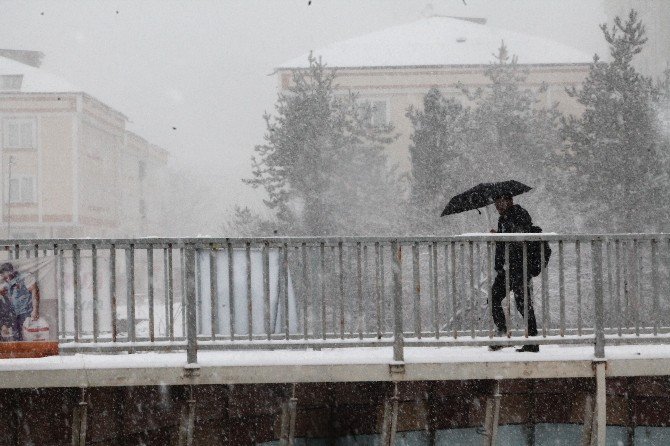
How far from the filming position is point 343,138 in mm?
49094

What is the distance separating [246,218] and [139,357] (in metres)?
37.4

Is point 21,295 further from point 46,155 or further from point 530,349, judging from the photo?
point 46,155

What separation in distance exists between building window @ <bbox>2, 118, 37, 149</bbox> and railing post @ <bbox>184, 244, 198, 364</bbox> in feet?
194

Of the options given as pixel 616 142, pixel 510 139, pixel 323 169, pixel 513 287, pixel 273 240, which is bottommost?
pixel 513 287

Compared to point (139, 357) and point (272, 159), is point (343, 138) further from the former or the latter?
point (139, 357)

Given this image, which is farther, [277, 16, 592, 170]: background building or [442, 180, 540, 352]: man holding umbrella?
[277, 16, 592, 170]: background building

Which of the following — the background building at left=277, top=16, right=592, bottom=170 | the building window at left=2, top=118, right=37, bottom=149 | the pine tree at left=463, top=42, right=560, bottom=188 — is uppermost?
the background building at left=277, top=16, right=592, bottom=170

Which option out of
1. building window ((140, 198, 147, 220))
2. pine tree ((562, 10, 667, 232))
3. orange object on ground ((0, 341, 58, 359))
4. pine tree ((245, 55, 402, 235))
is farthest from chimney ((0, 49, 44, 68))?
orange object on ground ((0, 341, 58, 359))

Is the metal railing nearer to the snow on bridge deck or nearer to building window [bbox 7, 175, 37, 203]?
the snow on bridge deck

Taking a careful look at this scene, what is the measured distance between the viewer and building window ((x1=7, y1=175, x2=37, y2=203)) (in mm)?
64438

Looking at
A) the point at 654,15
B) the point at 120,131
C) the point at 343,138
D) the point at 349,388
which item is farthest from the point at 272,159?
the point at 349,388

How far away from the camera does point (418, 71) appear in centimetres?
6244

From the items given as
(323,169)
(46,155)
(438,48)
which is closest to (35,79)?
(46,155)

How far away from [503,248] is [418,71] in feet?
176
